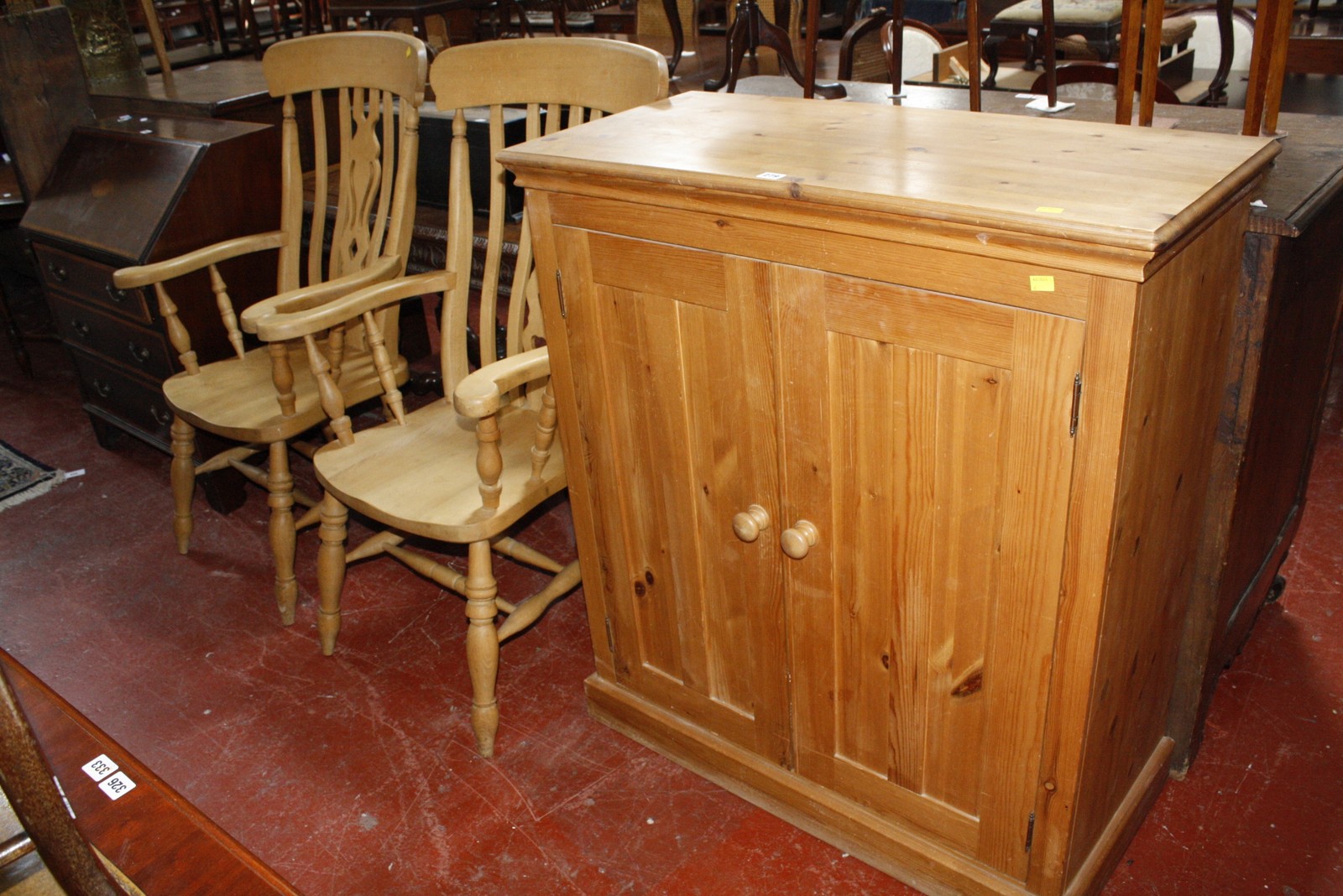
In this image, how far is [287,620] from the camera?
2.47m

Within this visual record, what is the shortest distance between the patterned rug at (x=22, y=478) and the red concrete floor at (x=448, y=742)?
0.29 metres

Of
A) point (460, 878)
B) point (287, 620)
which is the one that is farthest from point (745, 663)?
point (287, 620)

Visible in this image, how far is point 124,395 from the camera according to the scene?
3.05 metres

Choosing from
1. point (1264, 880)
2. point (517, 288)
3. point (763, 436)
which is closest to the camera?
point (763, 436)

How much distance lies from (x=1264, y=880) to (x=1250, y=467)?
641 millimetres

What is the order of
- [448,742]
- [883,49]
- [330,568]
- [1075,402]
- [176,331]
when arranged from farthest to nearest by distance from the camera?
[883,49] < [176,331] < [330,568] < [448,742] < [1075,402]

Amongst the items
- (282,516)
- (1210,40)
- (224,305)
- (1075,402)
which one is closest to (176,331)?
(224,305)

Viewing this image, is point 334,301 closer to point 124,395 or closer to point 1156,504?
point 124,395

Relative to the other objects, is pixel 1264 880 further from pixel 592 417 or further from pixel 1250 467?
pixel 592 417

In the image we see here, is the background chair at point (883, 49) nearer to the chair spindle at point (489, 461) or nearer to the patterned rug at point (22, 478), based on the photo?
the chair spindle at point (489, 461)

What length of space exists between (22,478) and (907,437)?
2.85m

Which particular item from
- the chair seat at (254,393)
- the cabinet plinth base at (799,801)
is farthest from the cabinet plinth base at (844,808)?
the chair seat at (254,393)

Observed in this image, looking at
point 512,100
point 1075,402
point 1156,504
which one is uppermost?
point 512,100

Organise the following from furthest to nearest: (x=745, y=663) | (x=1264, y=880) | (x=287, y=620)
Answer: (x=287, y=620)
(x=745, y=663)
(x=1264, y=880)
